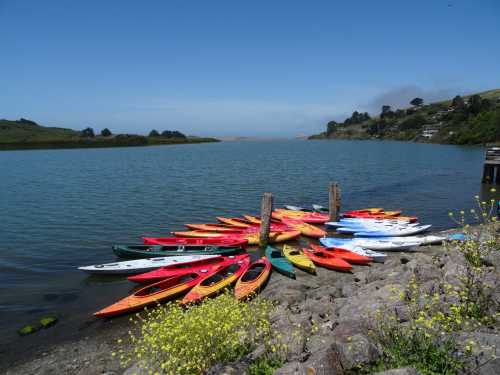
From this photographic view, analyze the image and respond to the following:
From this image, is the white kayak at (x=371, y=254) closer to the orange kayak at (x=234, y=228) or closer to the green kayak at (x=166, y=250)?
the orange kayak at (x=234, y=228)

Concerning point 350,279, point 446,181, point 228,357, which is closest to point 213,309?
point 228,357

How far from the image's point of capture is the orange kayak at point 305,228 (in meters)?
24.1

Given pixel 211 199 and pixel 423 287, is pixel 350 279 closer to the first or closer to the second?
pixel 423 287

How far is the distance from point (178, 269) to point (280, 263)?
550cm

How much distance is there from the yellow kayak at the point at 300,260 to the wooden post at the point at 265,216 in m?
2.82

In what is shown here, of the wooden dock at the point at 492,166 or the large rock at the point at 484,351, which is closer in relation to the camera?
the large rock at the point at 484,351

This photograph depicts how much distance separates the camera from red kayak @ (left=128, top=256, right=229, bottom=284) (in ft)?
55.5

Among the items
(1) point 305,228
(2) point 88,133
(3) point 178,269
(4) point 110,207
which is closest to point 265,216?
(1) point 305,228

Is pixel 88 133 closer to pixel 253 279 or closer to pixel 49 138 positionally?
pixel 49 138

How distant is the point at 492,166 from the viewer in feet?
139

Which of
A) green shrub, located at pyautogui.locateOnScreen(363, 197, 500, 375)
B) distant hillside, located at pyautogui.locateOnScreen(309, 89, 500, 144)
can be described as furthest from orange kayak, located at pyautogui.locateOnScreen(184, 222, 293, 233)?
distant hillside, located at pyautogui.locateOnScreen(309, 89, 500, 144)

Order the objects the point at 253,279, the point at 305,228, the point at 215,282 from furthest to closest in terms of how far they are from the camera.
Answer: the point at 305,228
the point at 253,279
the point at 215,282

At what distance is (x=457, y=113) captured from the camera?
6014 inches

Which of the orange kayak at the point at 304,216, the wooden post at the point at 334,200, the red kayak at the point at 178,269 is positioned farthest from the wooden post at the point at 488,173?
the red kayak at the point at 178,269
